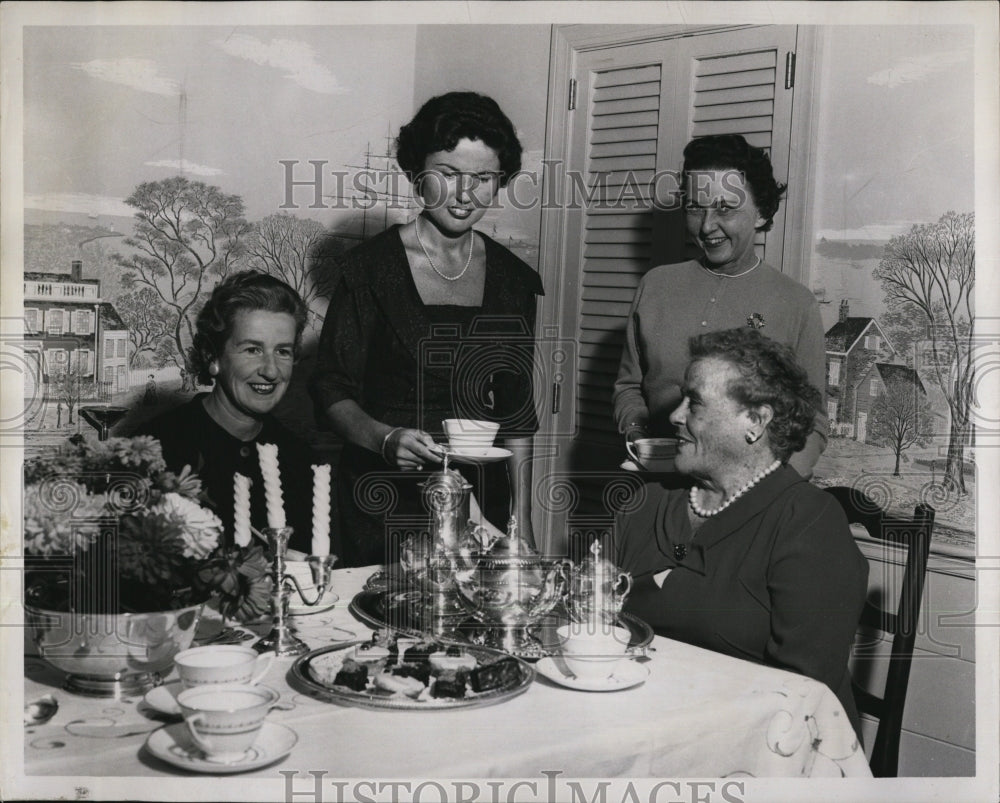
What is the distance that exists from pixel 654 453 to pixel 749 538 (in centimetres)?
48

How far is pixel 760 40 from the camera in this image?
8.14 ft

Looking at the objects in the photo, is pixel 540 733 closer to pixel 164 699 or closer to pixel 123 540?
pixel 164 699

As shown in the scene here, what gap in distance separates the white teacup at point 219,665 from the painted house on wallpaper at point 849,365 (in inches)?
62.9

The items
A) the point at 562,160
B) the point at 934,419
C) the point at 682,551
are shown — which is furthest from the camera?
the point at 562,160

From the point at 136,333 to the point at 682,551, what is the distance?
137cm

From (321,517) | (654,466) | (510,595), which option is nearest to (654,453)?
(654,466)

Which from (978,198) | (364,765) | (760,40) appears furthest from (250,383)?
(978,198)

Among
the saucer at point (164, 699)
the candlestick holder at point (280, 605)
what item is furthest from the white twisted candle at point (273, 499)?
the saucer at point (164, 699)

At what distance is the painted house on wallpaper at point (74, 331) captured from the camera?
6.90 ft

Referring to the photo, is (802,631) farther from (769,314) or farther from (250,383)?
(250,383)

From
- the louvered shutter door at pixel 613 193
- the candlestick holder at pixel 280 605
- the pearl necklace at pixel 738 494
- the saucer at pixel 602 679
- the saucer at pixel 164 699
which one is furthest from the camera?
the louvered shutter door at pixel 613 193
